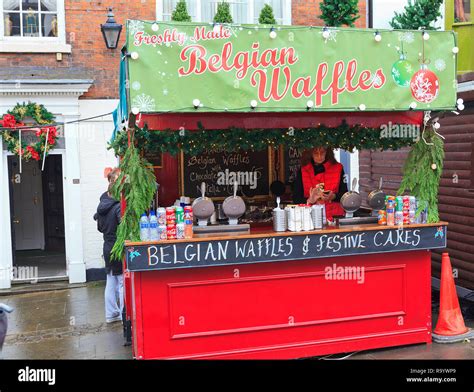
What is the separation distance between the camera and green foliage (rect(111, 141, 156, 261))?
5.70m

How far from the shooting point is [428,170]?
21.2 feet

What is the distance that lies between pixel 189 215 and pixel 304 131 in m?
1.72

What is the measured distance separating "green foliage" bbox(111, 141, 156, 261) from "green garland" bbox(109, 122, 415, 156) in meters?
0.27

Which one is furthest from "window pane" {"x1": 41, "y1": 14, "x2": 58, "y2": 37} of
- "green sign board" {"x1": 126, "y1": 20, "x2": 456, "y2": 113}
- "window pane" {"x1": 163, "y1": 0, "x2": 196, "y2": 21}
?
"green sign board" {"x1": 126, "y1": 20, "x2": 456, "y2": 113}

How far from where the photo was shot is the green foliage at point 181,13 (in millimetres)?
10224

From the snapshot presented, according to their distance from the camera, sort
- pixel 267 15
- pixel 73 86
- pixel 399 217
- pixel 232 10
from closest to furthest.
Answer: pixel 399 217, pixel 73 86, pixel 267 15, pixel 232 10

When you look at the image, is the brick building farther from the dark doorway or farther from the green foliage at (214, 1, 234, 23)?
the dark doorway

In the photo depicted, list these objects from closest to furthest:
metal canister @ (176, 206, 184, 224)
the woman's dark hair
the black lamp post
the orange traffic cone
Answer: metal canister @ (176, 206, 184, 224) < the orange traffic cone < the woman's dark hair < the black lamp post

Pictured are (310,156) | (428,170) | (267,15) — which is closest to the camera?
(428,170)

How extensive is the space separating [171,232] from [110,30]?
5.15m

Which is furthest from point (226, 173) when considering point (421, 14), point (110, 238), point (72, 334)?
point (421, 14)

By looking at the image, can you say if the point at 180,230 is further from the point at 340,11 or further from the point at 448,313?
the point at 340,11

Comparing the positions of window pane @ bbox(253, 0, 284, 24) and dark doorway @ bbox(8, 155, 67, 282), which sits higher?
window pane @ bbox(253, 0, 284, 24)

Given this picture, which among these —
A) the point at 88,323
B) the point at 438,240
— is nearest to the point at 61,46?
the point at 88,323
